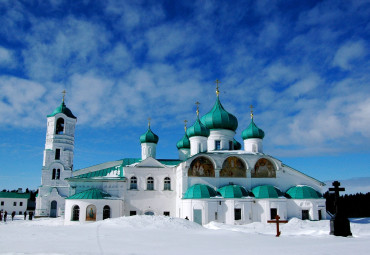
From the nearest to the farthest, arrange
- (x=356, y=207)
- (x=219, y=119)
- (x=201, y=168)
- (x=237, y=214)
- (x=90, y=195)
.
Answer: (x=237, y=214)
(x=90, y=195)
(x=201, y=168)
(x=219, y=119)
(x=356, y=207)

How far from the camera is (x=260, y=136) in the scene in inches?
1163

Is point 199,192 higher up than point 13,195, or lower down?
higher up

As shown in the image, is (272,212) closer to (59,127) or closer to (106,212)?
(106,212)

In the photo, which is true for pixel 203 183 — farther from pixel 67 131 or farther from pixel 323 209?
pixel 67 131

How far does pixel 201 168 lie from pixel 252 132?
269 inches

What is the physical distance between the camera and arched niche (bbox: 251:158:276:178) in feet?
87.0

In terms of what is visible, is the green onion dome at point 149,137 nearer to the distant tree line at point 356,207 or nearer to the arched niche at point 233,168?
the arched niche at point 233,168

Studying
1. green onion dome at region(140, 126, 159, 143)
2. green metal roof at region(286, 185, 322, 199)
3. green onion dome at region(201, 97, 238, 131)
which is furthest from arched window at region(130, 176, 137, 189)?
green metal roof at region(286, 185, 322, 199)

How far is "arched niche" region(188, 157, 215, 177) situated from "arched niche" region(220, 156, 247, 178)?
0.97 metres

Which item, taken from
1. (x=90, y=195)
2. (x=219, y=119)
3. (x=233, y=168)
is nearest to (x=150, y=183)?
(x=90, y=195)

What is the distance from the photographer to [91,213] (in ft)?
80.5

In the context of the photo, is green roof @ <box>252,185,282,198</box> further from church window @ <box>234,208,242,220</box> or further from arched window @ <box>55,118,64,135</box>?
arched window @ <box>55,118,64,135</box>

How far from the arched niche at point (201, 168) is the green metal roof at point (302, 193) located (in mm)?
6463

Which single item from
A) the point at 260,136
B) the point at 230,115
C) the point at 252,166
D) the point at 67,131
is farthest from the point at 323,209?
the point at 67,131
